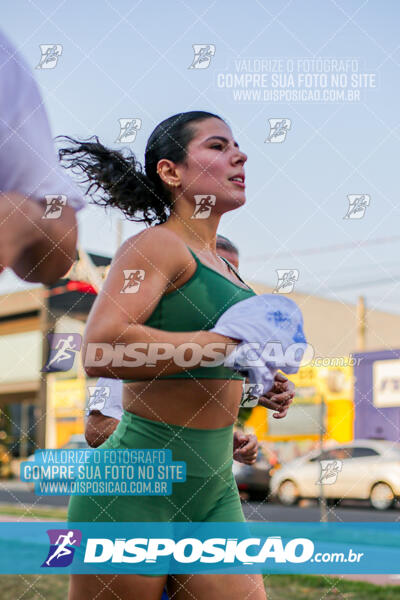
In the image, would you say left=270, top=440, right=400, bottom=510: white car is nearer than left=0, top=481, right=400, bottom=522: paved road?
No

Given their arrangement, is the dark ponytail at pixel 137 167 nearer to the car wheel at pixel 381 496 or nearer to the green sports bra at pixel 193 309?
the green sports bra at pixel 193 309

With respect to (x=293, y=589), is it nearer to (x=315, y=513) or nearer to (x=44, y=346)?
(x=44, y=346)

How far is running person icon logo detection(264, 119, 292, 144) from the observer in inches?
103

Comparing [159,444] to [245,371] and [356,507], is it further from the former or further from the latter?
[356,507]

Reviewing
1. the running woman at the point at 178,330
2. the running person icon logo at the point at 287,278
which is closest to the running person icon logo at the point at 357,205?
the running person icon logo at the point at 287,278

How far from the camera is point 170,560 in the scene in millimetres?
1811

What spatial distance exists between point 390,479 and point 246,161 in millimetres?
10080

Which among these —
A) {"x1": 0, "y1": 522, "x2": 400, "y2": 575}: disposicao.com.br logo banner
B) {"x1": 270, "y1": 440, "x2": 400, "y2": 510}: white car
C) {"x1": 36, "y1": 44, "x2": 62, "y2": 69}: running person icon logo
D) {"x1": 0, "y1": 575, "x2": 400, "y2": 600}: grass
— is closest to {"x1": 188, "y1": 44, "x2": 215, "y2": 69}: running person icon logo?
{"x1": 36, "y1": 44, "x2": 62, "y2": 69}: running person icon logo

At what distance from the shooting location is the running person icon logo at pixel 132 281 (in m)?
1.70

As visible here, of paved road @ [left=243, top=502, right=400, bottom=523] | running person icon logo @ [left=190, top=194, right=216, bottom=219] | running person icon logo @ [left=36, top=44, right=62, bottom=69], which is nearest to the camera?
running person icon logo @ [left=190, top=194, right=216, bottom=219]

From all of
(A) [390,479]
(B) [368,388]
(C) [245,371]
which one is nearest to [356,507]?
(A) [390,479]

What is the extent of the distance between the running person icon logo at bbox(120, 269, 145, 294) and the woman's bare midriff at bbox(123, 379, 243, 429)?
22 centimetres

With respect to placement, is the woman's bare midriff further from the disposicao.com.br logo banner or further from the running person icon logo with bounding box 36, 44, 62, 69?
the running person icon logo with bounding box 36, 44, 62, 69

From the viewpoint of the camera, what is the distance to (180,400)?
180 cm
